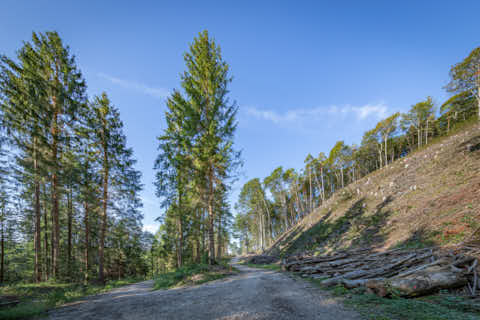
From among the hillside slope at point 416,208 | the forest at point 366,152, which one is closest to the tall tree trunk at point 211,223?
the hillside slope at point 416,208

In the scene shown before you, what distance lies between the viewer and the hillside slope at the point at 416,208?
8.83m

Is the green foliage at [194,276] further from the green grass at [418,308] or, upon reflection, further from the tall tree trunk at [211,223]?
the green grass at [418,308]

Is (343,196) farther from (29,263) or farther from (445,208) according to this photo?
(29,263)

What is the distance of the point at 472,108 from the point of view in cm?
3030

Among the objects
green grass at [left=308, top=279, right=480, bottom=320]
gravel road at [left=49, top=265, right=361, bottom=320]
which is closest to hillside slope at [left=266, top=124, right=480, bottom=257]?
green grass at [left=308, top=279, right=480, bottom=320]

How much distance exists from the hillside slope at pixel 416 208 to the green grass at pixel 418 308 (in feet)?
16.6

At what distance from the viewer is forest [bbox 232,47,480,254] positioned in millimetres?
28456

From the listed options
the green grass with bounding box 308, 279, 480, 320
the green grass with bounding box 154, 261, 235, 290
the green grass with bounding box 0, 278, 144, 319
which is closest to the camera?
the green grass with bounding box 308, 279, 480, 320

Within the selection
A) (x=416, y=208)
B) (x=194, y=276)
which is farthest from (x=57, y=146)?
(x=416, y=208)

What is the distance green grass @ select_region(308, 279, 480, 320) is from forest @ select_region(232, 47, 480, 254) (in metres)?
29.6

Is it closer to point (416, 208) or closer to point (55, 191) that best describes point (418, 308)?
point (416, 208)

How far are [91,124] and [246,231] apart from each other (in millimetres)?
47227

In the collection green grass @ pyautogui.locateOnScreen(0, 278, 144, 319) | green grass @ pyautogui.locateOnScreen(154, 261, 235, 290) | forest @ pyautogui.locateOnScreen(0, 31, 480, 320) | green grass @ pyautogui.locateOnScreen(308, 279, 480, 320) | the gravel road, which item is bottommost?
green grass @ pyautogui.locateOnScreen(154, 261, 235, 290)

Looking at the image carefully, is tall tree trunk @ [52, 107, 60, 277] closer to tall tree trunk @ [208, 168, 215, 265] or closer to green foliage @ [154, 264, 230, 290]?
green foliage @ [154, 264, 230, 290]
